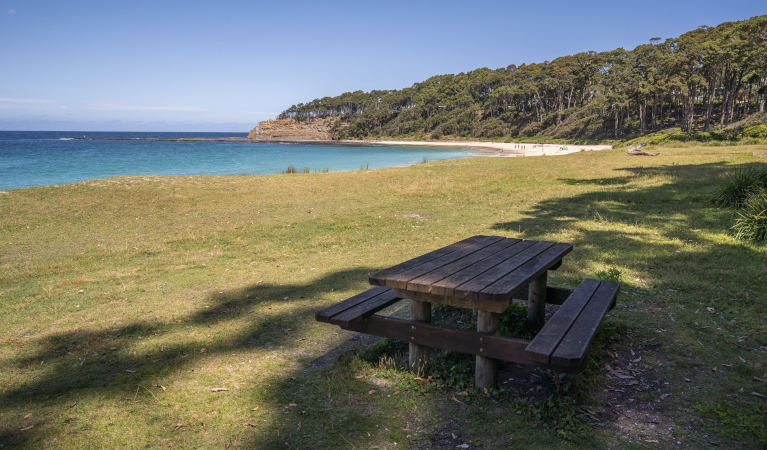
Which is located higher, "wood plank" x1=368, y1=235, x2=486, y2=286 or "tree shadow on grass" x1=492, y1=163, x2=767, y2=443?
"wood plank" x1=368, y1=235, x2=486, y2=286

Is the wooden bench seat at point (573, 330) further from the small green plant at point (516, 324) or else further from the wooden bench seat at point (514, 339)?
the small green plant at point (516, 324)

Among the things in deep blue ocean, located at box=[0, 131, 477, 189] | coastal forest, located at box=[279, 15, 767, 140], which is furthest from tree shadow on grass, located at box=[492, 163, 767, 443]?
coastal forest, located at box=[279, 15, 767, 140]

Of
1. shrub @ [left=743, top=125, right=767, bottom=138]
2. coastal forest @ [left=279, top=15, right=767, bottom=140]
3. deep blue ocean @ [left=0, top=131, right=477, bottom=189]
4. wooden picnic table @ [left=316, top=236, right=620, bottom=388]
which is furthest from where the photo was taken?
coastal forest @ [left=279, top=15, right=767, bottom=140]

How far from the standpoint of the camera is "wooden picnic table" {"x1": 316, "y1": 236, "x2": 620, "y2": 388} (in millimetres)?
2891

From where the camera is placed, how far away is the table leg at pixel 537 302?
4.34 m

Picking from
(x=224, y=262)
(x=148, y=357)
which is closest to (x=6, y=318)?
(x=148, y=357)

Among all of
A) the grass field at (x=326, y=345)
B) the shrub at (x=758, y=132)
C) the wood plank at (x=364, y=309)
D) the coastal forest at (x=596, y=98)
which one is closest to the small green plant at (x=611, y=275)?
the grass field at (x=326, y=345)

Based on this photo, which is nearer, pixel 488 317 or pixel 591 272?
pixel 488 317

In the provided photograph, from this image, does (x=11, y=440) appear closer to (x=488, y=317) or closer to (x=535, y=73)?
(x=488, y=317)

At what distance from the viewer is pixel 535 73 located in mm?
92500

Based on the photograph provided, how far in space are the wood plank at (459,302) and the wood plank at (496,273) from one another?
0.49 ft

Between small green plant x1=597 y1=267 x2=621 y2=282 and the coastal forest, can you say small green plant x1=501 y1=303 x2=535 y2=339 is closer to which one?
small green plant x1=597 y1=267 x2=621 y2=282

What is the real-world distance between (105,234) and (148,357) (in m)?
7.20

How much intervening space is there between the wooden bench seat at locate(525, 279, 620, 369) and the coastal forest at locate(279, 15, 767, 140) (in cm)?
3223
